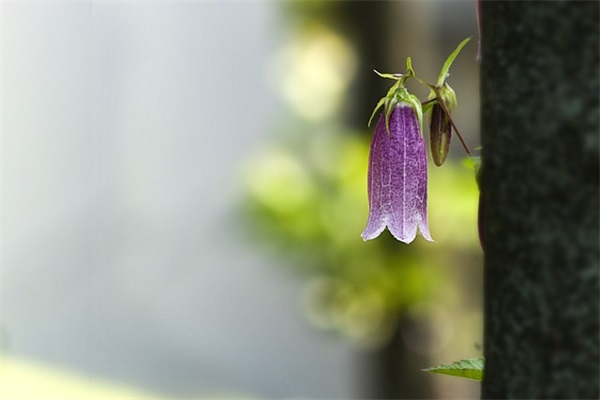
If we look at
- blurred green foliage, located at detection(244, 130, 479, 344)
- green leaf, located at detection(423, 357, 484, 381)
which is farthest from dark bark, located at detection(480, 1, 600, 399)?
blurred green foliage, located at detection(244, 130, 479, 344)

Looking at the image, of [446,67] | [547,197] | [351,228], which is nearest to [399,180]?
[446,67]

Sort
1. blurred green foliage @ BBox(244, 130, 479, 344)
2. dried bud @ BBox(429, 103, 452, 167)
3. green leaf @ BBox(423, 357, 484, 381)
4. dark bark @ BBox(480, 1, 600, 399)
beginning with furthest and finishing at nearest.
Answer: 1. blurred green foliage @ BBox(244, 130, 479, 344)
2. dried bud @ BBox(429, 103, 452, 167)
3. green leaf @ BBox(423, 357, 484, 381)
4. dark bark @ BBox(480, 1, 600, 399)

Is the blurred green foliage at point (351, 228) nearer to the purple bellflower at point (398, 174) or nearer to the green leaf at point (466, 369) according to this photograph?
the purple bellflower at point (398, 174)

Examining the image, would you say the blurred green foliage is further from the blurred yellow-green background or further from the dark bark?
the dark bark

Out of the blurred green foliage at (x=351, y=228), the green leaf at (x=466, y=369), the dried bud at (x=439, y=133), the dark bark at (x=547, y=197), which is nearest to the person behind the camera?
the dark bark at (x=547, y=197)

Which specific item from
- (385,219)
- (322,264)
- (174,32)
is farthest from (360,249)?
(385,219)

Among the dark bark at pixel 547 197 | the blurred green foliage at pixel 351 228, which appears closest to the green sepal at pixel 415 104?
the dark bark at pixel 547 197

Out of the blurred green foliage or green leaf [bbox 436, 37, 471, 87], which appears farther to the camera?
the blurred green foliage

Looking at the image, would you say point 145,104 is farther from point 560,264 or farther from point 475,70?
point 560,264

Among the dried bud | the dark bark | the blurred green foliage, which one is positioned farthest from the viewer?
the blurred green foliage
